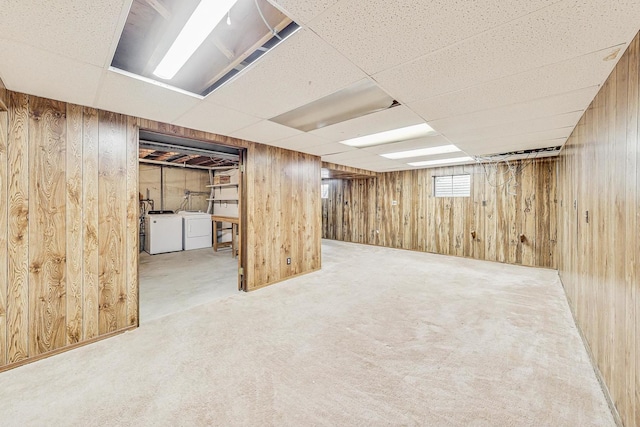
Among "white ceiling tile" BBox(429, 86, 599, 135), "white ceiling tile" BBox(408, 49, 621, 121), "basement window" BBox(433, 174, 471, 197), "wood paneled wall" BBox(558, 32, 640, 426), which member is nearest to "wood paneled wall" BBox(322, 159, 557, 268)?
"basement window" BBox(433, 174, 471, 197)

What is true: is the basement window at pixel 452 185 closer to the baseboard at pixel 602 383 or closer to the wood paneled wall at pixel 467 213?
the wood paneled wall at pixel 467 213

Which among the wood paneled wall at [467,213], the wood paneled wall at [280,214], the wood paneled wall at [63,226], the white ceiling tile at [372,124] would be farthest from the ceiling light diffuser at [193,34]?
the wood paneled wall at [467,213]

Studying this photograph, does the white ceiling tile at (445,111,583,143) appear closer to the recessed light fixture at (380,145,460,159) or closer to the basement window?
the recessed light fixture at (380,145,460,159)

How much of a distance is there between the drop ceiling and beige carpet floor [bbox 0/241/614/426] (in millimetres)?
2036

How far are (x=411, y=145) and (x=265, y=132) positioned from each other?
207 centimetres

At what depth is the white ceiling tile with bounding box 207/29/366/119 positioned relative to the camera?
4.58 feet

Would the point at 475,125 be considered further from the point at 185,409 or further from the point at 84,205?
the point at 84,205

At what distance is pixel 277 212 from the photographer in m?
3.86

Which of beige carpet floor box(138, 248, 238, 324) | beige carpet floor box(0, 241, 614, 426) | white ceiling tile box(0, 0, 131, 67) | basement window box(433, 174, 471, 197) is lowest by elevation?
beige carpet floor box(0, 241, 614, 426)

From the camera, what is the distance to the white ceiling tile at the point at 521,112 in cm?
203

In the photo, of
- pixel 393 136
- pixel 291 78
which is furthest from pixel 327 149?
pixel 291 78

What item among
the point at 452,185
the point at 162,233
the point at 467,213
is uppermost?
the point at 452,185

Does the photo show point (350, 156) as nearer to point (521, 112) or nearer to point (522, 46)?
point (521, 112)

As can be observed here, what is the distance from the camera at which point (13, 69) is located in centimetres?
158
